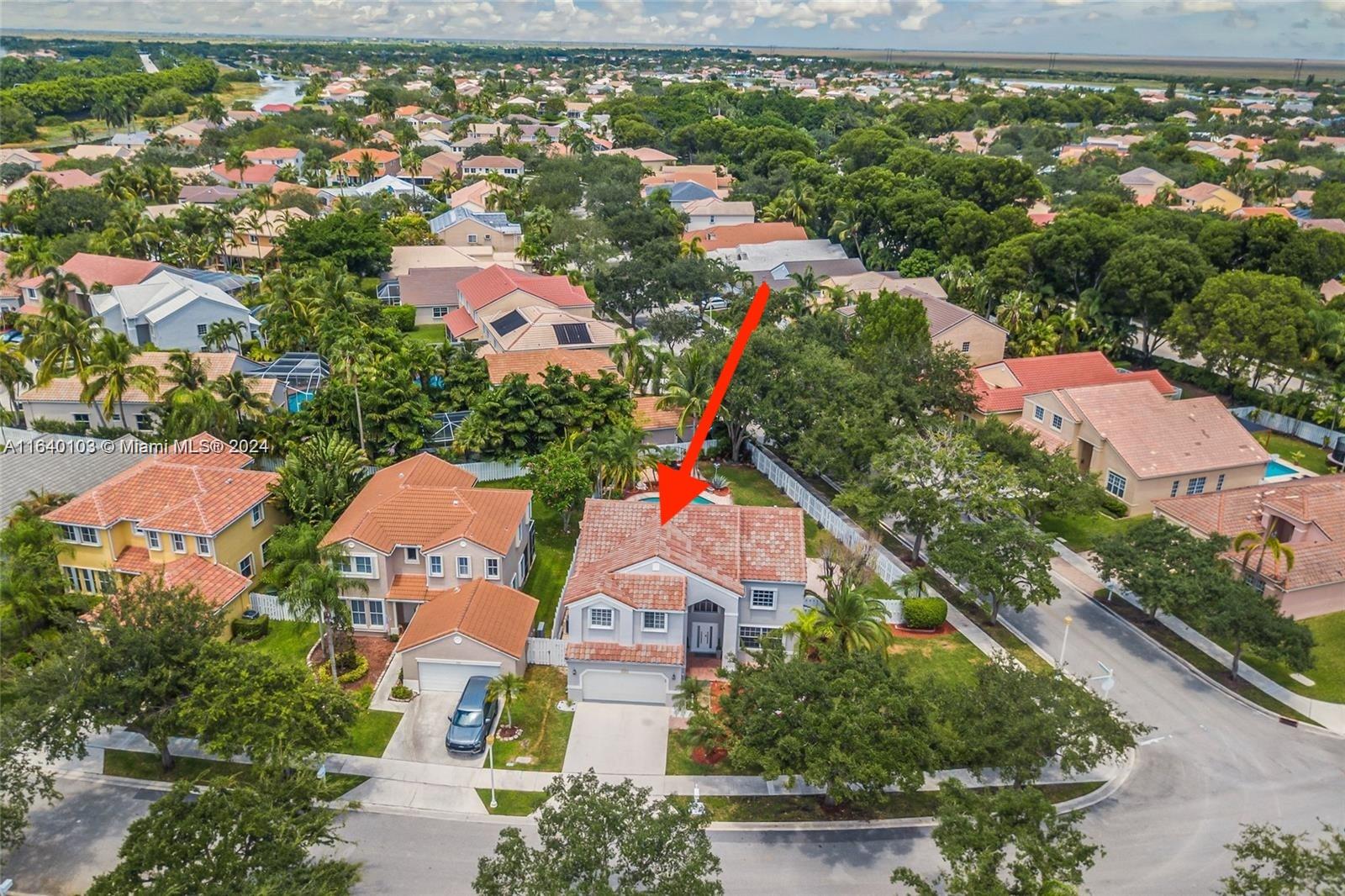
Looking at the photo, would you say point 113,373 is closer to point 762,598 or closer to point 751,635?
point 751,635

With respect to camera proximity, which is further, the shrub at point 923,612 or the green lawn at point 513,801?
the shrub at point 923,612

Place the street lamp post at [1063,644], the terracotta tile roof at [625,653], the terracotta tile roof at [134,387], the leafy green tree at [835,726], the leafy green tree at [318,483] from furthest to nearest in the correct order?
1. the terracotta tile roof at [134,387]
2. the leafy green tree at [318,483]
3. the street lamp post at [1063,644]
4. the terracotta tile roof at [625,653]
5. the leafy green tree at [835,726]

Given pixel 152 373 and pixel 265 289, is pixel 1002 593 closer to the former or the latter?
pixel 152 373

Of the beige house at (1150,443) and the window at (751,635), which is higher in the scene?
the beige house at (1150,443)

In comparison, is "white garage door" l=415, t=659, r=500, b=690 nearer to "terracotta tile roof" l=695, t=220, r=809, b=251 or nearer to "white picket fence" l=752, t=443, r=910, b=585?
"white picket fence" l=752, t=443, r=910, b=585

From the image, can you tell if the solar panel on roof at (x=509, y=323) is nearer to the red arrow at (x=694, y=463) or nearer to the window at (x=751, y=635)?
the red arrow at (x=694, y=463)

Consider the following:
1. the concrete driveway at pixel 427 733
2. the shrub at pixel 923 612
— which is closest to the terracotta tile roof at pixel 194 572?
the concrete driveway at pixel 427 733

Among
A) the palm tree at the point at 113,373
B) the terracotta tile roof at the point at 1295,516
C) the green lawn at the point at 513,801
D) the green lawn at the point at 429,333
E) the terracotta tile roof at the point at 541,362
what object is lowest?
the green lawn at the point at 513,801

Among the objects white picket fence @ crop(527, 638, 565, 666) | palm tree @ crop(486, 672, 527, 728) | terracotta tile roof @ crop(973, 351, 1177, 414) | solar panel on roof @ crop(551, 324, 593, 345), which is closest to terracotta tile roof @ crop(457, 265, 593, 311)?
solar panel on roof @ crop(551, 324, 593, 345)

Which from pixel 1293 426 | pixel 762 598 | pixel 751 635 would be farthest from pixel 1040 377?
pixel 751 635
